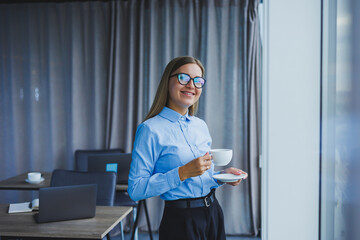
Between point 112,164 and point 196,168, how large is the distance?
169 cm

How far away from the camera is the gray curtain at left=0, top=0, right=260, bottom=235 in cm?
339

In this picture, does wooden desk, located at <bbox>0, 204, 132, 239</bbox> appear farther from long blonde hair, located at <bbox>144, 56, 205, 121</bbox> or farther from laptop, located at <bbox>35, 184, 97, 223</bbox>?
long blonde hair, located at <bbox>144, 56, 205, 121</bbox>

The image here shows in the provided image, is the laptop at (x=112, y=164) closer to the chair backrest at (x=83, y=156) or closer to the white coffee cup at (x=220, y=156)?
the chair backrest at (x=83, y=156)

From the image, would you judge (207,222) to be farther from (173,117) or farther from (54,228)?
(54,228)

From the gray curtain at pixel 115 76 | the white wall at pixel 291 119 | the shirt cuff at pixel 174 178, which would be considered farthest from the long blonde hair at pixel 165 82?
the gray curtain at pixel 115 76

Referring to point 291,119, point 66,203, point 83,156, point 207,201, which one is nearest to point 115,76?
point 83,156

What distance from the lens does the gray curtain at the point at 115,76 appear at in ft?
11.1

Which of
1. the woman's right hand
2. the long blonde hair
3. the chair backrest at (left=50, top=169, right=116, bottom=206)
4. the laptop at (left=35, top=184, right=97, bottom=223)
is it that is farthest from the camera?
the chair backrest at (left=50, top=169, right=116, bottom=206)

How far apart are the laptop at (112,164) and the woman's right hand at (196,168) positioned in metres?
1.61

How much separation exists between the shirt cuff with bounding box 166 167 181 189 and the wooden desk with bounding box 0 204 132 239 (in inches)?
19.1

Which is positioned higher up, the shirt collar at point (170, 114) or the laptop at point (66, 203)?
the shirt collar at point (170, 114)

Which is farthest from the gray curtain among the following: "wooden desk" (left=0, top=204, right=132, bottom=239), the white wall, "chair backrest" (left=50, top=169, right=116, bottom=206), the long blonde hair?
the white wall

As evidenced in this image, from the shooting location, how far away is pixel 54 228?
1488mm

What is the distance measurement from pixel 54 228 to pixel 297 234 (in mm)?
1275
